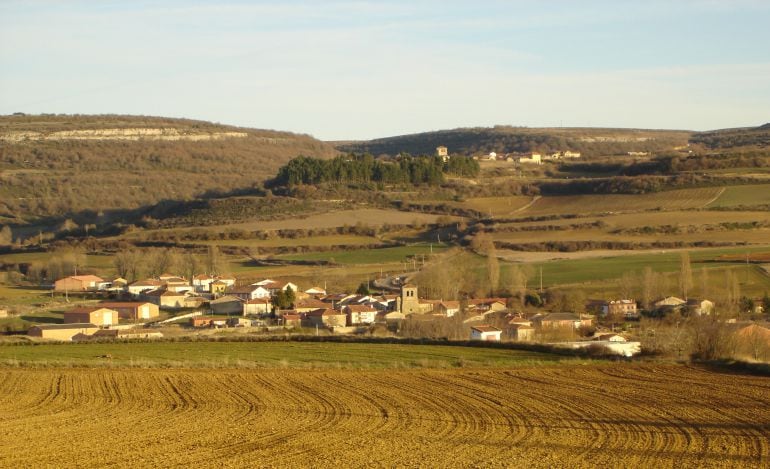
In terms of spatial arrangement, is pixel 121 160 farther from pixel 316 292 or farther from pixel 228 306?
pixel 228 306

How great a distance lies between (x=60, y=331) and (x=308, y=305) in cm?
1287

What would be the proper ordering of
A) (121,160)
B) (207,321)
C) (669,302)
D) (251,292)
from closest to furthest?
(669,302) → (207,321) → (251,292) → (121,160)

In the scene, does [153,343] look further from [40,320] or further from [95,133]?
[95,133]

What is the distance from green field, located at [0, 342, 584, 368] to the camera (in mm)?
26641

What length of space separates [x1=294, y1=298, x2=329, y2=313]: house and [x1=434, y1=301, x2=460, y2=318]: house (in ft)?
18.1

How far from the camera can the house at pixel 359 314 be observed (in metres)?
48.5

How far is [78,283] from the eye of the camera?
216ft

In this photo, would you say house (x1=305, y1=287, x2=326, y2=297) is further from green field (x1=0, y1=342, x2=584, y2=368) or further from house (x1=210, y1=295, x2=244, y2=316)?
green field (x1=0, y1=342, x2=584, y2=368)

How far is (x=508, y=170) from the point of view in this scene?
105562 mm

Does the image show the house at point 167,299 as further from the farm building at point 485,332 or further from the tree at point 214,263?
the farm building at point 485,332

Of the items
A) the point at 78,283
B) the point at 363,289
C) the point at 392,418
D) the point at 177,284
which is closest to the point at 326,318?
the point at 363,289

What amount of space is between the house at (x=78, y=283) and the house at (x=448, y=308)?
25.3m

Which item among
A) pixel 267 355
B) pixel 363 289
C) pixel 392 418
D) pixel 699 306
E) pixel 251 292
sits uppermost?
pixel 392 418

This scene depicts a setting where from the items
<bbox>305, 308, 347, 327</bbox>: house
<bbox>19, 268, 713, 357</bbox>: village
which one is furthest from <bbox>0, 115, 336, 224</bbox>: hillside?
<bbox>305, 308, 347, 327</bbox>: house
